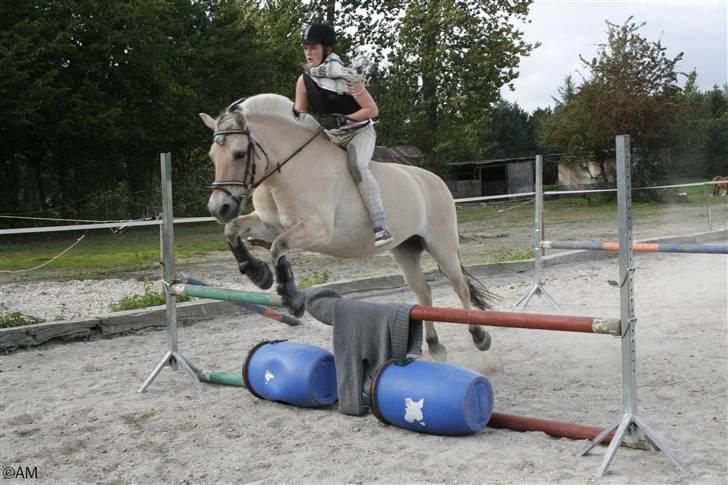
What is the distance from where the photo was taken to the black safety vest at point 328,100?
14.7 ft

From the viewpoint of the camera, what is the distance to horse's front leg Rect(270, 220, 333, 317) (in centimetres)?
386

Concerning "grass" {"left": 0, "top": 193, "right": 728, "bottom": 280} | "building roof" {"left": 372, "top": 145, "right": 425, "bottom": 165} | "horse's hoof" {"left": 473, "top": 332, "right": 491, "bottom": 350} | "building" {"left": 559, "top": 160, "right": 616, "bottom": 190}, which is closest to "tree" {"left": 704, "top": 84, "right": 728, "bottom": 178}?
"building" {"left": 559, "top": 160, "right": 616, "bottom": 190}

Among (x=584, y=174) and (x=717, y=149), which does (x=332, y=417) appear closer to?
(x=584, y=174)

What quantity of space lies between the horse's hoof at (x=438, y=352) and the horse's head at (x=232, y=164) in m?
1.82

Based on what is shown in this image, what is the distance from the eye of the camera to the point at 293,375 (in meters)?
4.06

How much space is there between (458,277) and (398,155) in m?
27.0

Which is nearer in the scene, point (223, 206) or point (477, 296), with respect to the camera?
point (223, 206)

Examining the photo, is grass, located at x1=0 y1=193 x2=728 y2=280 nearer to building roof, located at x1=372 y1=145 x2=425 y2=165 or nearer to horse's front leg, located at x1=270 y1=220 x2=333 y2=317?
building roof, located at x1=372 y1=145 x2=425 y2=165

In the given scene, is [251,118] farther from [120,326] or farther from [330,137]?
[120,326]

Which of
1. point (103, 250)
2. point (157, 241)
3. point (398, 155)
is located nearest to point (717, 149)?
point (398, 155)

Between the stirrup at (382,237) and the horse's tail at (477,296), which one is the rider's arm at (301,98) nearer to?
the stirrup at (382,237)

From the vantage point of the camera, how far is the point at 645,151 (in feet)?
87.6

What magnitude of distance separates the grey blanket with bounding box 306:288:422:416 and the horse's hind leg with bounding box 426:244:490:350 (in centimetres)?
133

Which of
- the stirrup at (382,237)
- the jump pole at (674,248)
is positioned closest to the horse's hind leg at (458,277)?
the stirrup at (382,237)
